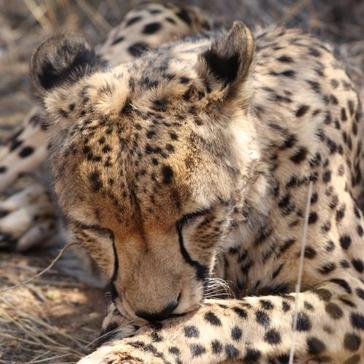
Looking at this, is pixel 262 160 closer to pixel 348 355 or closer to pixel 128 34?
pixel 348 355

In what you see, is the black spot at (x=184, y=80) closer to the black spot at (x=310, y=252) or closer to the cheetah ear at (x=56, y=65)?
the cheetah ear at (x=56, y=65)

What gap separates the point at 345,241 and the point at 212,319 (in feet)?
2.33

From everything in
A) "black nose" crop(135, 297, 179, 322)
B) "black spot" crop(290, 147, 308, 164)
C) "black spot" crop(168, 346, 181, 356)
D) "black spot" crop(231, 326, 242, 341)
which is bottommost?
"black spot" crop(231, 326, 242, 341)

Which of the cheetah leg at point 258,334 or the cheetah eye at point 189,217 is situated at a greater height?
the cheetah eye at point 189,217

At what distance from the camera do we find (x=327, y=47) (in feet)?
14.2

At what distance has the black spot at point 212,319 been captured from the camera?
11.0 ft

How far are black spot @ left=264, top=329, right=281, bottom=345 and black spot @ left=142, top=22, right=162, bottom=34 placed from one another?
2.36m

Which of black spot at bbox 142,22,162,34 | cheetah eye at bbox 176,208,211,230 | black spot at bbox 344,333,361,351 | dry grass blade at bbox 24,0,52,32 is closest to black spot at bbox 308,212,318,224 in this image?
black spot at bbox 344,333,361,351

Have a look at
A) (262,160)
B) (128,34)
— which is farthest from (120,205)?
(128,34)

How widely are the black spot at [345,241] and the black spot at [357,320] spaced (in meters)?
0.31

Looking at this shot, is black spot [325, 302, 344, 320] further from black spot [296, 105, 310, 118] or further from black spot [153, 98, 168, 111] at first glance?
black spot [153, 98, 168, 111]

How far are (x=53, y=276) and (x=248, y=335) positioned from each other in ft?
5.43

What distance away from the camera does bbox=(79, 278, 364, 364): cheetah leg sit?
3.29 metres

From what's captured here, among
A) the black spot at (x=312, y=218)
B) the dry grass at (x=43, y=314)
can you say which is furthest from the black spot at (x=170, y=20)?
the black spot at (x=312, y=218)
